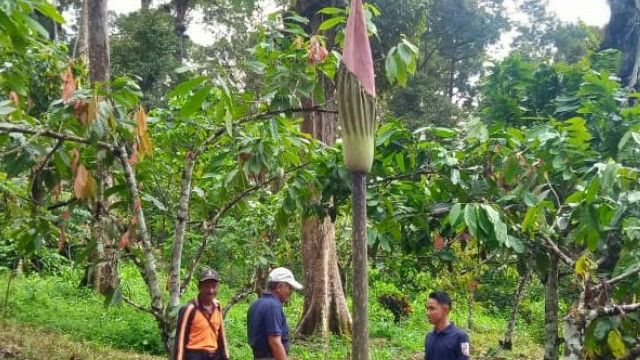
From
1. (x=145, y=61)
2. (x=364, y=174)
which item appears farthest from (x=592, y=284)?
(x=145, y=61)

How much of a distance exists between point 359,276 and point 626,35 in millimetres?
5592

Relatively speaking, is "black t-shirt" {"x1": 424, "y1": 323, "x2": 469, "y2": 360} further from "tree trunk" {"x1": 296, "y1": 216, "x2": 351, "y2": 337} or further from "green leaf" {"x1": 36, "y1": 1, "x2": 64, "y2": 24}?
"tree trunk" {"x1": 296, "y1": 216, "x2": 351, "y2": 337}

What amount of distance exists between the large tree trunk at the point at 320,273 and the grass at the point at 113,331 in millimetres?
364

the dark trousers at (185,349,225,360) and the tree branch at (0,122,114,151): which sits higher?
the tree branch at (0,122,114,151)

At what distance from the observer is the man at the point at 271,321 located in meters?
3.81

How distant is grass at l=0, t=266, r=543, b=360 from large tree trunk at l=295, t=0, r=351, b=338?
364mm

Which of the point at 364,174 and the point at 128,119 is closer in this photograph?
the point at 364,174

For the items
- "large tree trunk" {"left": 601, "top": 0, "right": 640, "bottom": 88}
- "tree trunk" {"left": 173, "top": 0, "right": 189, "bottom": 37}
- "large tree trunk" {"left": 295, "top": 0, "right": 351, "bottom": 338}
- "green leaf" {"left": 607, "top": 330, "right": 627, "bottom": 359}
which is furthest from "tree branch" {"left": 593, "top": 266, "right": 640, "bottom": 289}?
"tree trunk" {"left": 173, "top": 0, "right": 189, "bottom": 37}

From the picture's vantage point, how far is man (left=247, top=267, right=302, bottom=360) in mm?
3812

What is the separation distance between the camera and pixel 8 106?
3301 mm

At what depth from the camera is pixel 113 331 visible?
7.88 metres

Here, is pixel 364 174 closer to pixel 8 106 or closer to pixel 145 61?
pixel 8 106

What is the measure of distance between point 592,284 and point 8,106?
3.09 meters

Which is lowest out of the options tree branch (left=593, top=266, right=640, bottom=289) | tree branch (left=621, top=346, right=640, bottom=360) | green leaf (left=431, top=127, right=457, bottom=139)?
tree branch (left=621, top=346, right=640, bottom=360)
